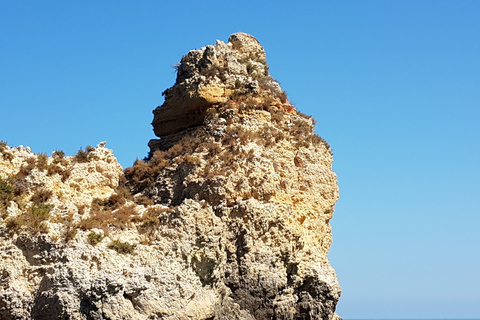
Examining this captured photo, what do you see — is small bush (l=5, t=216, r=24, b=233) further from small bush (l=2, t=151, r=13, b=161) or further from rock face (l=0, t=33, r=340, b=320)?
small bush (l=2, t=151, r=13, b=161)

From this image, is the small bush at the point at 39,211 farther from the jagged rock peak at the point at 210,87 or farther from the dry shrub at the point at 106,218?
the jagged rock peak at the point at 210,87

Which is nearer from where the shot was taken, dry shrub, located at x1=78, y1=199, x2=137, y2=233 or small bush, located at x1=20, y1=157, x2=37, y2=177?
dry shrub, located at x1=78, y1=199, x2=137, y2=233

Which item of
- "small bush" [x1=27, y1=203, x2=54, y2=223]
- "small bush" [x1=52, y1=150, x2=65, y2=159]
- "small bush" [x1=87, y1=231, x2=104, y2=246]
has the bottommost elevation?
"small bush" [x1=87, y1=231, x2=104, y2=246]

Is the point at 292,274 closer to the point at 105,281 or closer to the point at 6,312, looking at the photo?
the point at 105,281

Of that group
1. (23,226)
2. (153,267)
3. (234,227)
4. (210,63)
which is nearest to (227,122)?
(210,63)

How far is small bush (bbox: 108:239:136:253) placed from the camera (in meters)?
19.9

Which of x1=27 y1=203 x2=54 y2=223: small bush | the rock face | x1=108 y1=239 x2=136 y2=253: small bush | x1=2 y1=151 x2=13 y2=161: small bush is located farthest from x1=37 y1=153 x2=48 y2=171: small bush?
x1=108 y1=239 x2=136 y2=253: small bush

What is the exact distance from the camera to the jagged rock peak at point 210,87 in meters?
25.5

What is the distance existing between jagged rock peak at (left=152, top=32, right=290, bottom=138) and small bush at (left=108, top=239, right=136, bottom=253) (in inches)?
271

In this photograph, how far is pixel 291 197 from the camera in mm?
23375

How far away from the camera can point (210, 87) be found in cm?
2542

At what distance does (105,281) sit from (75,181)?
5102 millimetres

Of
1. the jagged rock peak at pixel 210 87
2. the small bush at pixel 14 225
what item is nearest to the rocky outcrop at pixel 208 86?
the jagged rock peak at pixel 210 87

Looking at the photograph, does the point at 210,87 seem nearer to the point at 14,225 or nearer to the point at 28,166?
the point at 28,166
